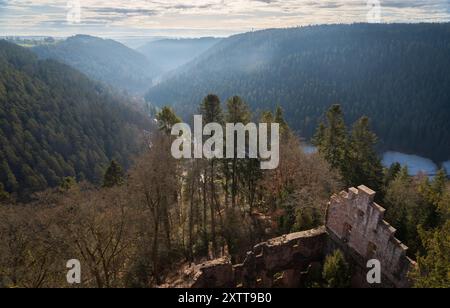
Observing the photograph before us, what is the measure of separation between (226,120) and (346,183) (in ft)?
48.5

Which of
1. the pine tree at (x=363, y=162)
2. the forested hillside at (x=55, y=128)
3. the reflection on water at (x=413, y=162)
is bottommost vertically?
the reflection on water at (x=413, y=162)

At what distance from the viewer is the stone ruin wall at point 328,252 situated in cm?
1903

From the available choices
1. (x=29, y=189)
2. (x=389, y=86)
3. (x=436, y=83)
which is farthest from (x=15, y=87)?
(x=436, y=83)

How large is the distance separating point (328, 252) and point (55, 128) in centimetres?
9993

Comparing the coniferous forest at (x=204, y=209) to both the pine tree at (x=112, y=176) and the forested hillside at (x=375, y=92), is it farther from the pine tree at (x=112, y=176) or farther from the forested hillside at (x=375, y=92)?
the forested hillside at (x=375, y=92)

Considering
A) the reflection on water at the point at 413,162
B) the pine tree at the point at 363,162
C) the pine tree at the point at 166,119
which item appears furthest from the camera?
the reflection on water at the point at 413,162

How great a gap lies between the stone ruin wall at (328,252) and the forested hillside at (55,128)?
71661 mm

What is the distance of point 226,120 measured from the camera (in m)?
32.2

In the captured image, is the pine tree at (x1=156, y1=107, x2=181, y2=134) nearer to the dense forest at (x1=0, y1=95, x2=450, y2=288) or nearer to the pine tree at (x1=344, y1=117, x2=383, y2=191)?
the dense forest at (x1=0, y1=95, x2=450, y2=288)

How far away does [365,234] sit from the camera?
20406 mm


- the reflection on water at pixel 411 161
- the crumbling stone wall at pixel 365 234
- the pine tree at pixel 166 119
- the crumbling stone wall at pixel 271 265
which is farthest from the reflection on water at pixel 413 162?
the crumbling stone wall at pixel 365 234

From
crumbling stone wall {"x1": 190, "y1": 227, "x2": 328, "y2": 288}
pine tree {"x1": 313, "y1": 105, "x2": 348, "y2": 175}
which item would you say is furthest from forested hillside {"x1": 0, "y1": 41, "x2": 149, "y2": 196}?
crumbling stone wall {"x1": 190, "y1": 227, "x2": 328, "y2": 288}
